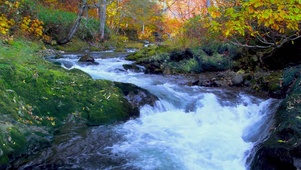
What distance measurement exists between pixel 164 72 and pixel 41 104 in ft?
24.7

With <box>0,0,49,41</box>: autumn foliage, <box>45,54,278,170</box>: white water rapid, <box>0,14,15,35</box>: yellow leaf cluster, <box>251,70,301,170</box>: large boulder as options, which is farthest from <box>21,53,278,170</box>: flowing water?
<box>0,0,49,41</box>: autumn foliage

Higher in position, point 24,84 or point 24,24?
point 24,24

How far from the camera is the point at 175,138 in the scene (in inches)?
234

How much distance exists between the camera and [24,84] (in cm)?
588

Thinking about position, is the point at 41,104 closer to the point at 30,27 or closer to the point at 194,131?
the point at 194,131

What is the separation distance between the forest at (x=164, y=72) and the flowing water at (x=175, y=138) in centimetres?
35

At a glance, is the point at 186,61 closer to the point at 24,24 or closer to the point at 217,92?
the point at 217,92

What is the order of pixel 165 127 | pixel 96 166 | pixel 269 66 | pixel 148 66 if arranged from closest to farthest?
pixel 96 166 → pixel 165 127 → pixel 269 66 → pixel 148 66

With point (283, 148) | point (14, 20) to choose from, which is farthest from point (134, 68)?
point (283, 148)

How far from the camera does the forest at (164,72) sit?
14.6 ft

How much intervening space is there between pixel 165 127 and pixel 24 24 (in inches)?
342

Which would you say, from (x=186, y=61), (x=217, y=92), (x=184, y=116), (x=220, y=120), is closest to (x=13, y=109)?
(x=184, y=116)

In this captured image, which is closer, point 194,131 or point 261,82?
point 194,131

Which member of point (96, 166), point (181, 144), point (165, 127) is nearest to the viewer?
point (96, 166)
